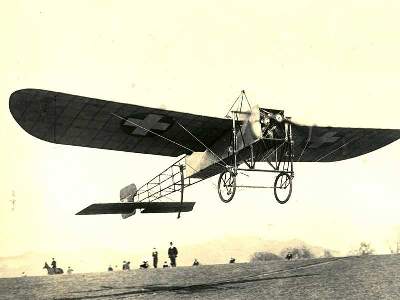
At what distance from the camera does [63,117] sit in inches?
552

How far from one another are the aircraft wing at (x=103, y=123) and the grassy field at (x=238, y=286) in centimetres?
452

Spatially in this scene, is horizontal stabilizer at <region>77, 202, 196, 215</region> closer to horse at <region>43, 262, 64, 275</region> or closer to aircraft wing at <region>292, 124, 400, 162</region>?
aircraft wing at <region>292, 124, 400, 162</region>

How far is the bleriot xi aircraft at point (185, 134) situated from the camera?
44.7 feet

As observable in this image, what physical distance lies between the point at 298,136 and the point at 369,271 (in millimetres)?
5443

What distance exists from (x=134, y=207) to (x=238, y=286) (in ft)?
29.4

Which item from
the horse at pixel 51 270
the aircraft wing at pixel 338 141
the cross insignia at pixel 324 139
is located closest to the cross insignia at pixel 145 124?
the aircraft wing at pixel 338 141

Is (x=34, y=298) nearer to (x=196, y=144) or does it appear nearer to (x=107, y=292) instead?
(x=107, y=292)

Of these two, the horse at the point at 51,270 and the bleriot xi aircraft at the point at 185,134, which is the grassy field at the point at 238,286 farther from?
the horse at the point at 51,270

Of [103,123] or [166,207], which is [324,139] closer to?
[166,207]

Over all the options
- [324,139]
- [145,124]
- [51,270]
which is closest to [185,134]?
[145,124]

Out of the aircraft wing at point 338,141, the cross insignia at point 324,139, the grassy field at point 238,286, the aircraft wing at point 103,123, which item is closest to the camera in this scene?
the grassy field at point 238,286

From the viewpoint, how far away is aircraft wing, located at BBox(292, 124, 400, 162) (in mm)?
16766

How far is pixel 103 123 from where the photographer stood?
581 inches

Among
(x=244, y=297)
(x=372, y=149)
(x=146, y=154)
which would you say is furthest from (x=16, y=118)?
(x=372, y=149)
